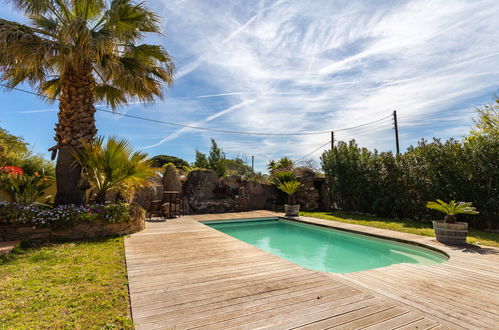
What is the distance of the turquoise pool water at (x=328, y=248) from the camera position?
5.20m

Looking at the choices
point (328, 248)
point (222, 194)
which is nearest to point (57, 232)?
point (328, 248)

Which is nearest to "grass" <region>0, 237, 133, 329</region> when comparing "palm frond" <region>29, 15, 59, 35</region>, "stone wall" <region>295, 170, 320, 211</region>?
"palm frond" <region>29, 15, 59, 35</region>

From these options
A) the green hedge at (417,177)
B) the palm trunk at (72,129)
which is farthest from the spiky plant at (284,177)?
the palm trunk at (72,129)

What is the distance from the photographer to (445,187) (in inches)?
308

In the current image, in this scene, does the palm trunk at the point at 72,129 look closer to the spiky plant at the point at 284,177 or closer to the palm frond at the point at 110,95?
the palm frond at the point at 110,95

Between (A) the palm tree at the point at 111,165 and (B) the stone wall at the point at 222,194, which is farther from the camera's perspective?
(B) the stone wall at the point at 222,194

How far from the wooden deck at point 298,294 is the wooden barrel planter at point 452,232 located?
0.79 meters

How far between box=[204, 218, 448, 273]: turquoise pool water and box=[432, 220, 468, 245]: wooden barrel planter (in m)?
0.56

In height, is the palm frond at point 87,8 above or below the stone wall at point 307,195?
above

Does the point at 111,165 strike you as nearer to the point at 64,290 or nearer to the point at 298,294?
the point at 64,290

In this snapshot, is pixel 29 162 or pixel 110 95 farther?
pixel 29 162

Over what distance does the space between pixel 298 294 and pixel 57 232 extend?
219 inches

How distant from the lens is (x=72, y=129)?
21.1 ft

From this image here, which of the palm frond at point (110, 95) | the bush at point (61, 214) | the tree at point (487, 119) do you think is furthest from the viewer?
the tree at point (487, 119)
